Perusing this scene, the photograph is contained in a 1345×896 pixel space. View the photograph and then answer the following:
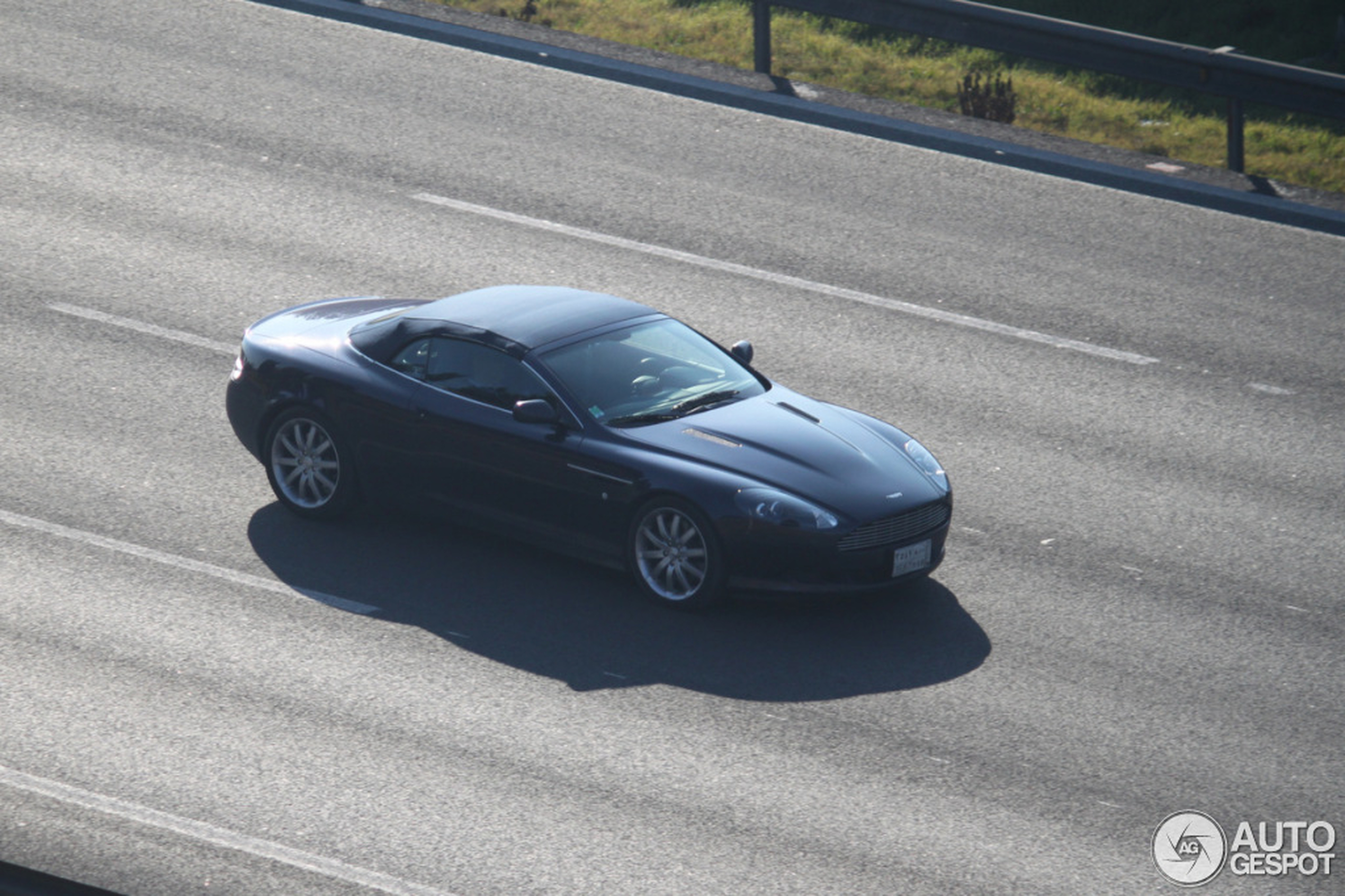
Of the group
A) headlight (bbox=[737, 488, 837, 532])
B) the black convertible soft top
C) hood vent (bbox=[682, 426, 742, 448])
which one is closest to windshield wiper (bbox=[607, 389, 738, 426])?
hood vent (bbox=[682, 426, 742, 448])

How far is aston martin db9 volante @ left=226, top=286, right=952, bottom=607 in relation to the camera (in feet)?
30.2

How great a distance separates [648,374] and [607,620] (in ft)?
5.20

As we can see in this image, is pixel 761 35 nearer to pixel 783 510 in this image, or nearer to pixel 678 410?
pixel 678 410

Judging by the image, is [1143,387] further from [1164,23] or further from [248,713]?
[1164,23]

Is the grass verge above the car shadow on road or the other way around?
above

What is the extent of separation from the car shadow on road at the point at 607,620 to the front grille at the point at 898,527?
0.39 metres

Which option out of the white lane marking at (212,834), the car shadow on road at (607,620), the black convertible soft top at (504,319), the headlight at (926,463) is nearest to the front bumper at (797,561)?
the car shadow on road at (607,620)

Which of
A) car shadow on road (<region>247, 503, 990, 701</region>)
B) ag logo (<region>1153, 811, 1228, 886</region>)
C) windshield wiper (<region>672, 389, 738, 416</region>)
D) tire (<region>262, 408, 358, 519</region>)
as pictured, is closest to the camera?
ag logo (<region>1153, 811, 1228, 886</region>)

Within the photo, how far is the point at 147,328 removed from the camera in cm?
1252

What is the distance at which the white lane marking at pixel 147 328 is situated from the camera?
12359 millimetres

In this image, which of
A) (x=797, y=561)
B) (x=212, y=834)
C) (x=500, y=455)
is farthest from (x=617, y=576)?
(x=212, y=834)

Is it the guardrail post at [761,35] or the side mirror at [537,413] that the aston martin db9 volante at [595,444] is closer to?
the side mirror at [537,413]

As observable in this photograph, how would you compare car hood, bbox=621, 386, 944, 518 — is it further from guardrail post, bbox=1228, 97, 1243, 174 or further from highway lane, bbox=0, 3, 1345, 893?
guardrail post, bbox=1228, 97, 1243, 174

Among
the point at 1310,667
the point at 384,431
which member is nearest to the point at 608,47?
the point at 384,431
